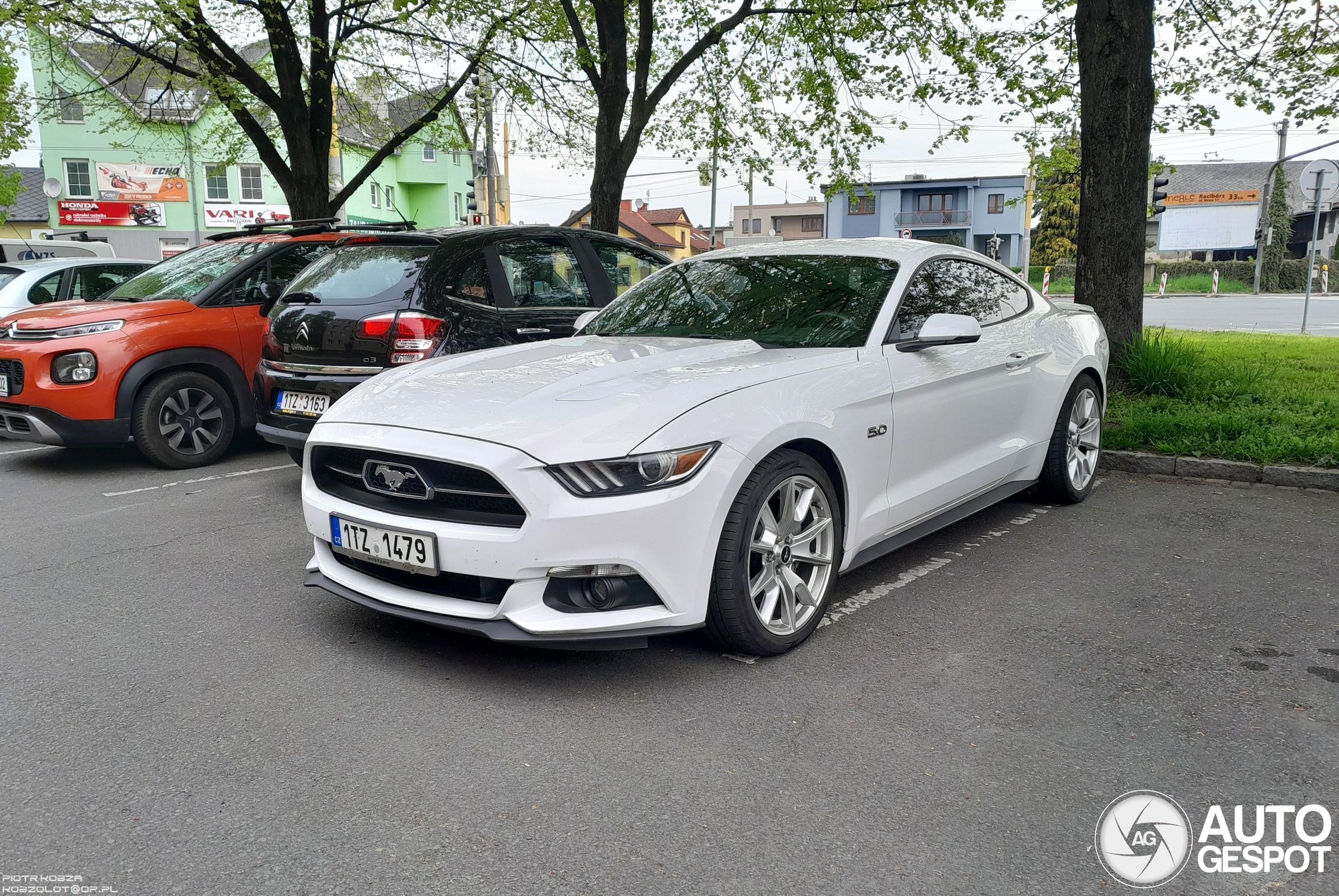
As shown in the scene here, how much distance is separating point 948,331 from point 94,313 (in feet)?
19.7

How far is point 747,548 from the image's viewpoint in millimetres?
3441

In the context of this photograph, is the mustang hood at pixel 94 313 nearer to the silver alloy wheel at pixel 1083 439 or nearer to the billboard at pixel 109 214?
the silver alloy wheel at pixel 1083 439

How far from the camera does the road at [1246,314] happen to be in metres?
22.1

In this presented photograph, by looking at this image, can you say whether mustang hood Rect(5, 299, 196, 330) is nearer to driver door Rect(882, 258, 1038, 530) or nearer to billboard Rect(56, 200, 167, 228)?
driver door Rect(882, 258, 1038, 530)

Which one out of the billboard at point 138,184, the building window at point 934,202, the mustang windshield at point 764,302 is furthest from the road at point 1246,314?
the billboard at point 138,184

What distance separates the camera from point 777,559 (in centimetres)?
362

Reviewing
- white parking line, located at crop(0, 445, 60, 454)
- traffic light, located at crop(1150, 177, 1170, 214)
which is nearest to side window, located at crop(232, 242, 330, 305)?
white parking line, located at crop(0, 445, 60, 454)

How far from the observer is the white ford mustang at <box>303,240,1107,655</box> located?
3.24m

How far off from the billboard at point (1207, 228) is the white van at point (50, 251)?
71.6 meters

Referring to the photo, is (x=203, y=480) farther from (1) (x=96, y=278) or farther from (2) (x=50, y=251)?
(2) (x=50, y=251)

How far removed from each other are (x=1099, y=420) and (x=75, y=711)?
5432 millimetres

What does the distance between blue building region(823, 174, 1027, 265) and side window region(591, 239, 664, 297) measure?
66222 millimetres

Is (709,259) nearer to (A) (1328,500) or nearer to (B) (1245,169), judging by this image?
(A) (1328,500)

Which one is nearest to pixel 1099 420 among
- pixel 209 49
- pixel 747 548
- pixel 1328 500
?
pixel 1328 500
